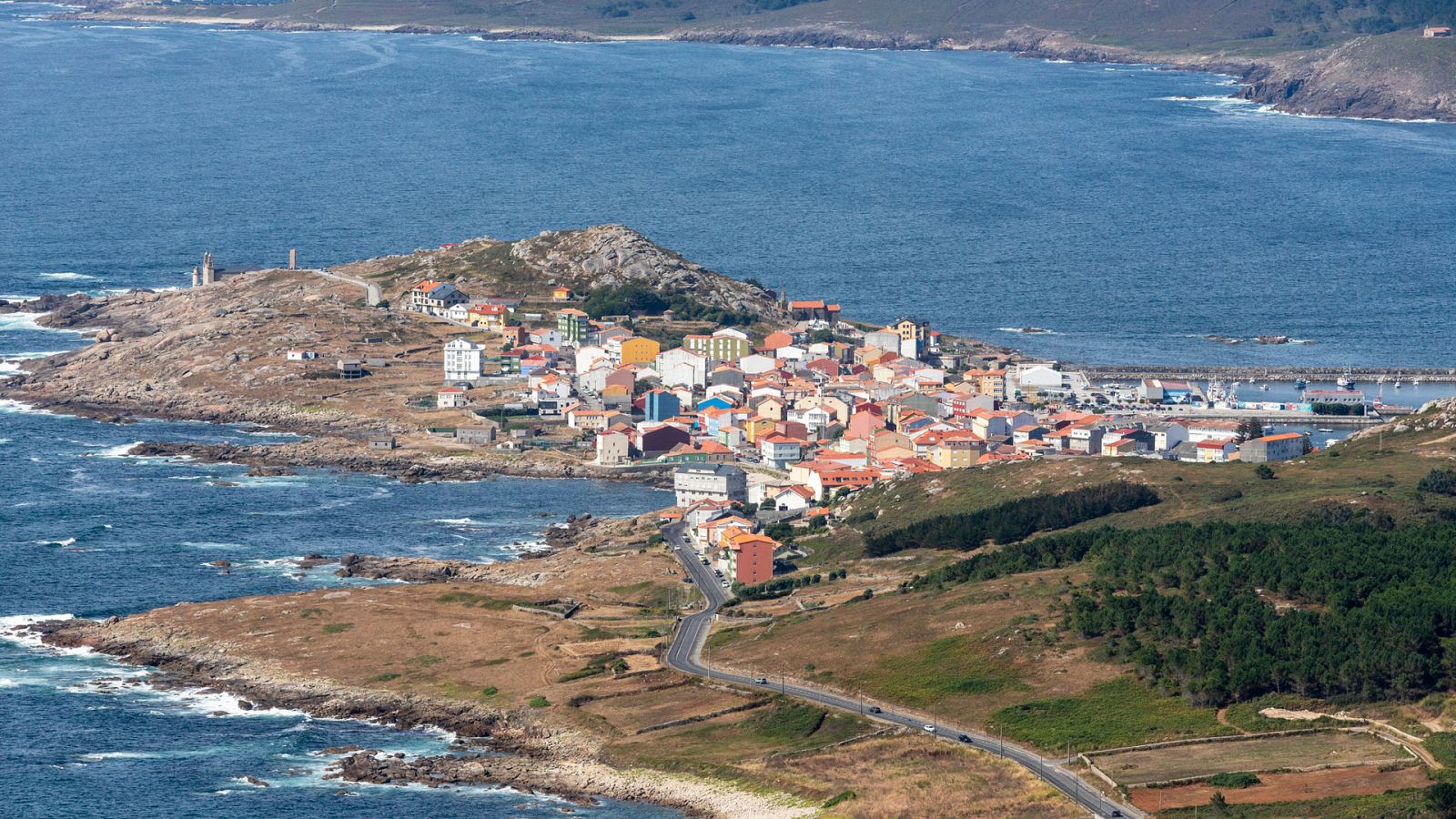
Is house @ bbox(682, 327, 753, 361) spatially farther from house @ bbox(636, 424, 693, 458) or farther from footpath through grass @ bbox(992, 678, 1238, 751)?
footpath through grass @ bbox(992, 678, 1238, 751)

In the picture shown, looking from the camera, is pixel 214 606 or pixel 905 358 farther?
pixel 905 358

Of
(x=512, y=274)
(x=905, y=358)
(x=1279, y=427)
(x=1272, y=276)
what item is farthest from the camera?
(x=1272, y=276)

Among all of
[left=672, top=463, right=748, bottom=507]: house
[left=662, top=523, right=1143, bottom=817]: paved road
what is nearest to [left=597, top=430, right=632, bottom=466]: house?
[left=672, top=463, right=748, bottom=507]: house

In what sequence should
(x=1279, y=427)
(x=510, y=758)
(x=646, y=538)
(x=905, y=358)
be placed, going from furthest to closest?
(x=905, y=358) < (x=1279, y=427) < (x=646, y=538) < (x=510, y=758)

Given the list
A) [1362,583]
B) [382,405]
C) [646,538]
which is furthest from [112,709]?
[382,405]

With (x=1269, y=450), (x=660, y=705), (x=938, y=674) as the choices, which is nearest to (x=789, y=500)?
(x=1269, y=450)

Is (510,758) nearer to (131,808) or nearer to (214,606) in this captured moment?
(131,808)
